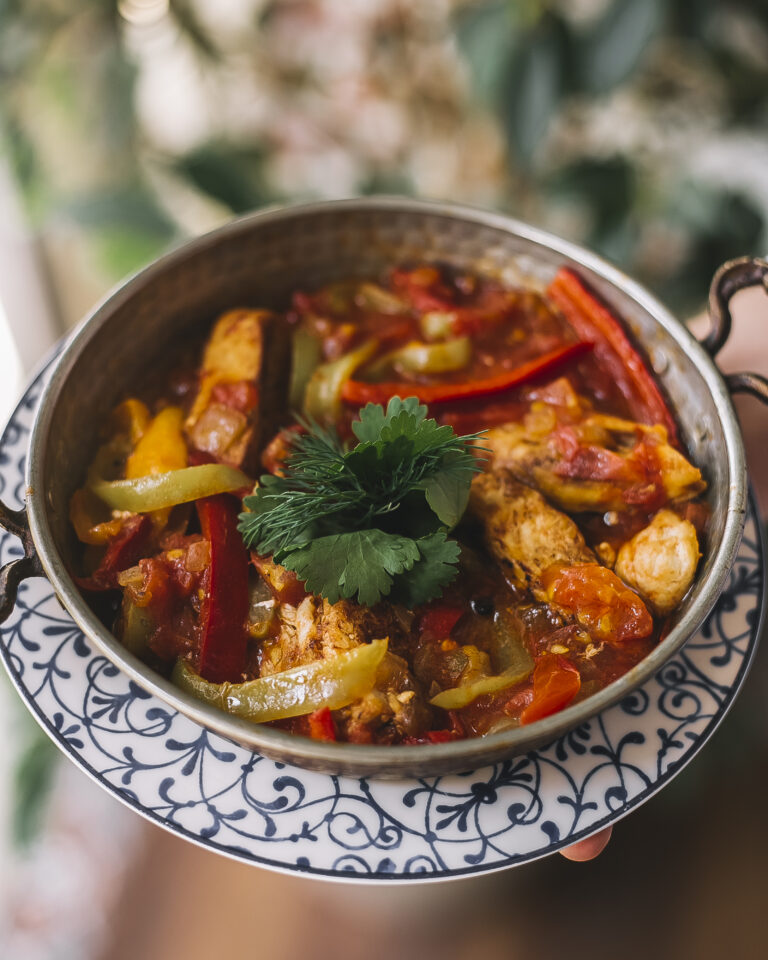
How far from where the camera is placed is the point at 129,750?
1824 mm

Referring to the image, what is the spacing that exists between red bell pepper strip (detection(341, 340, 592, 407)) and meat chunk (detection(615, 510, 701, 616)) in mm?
589

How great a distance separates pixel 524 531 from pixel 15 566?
111 cm

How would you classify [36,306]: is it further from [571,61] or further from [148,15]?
[571,61]

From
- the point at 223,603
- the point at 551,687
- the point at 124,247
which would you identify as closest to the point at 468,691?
the point at 551,687

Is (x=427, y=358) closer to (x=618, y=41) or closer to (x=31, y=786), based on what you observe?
(x=618, y=41)

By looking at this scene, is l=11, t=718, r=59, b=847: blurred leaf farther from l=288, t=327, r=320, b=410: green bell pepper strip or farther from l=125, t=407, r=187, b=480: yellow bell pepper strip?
l=288, t=327, r=320, b=410: green bell pepper strip

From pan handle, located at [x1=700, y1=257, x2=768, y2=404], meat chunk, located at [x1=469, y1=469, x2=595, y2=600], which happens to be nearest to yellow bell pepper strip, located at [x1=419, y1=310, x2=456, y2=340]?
meat chunk, located at [x1=469, y1=469, x2=595, y2=600]

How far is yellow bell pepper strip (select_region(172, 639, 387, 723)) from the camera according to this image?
1798 mm

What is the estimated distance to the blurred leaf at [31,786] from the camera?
3.17m

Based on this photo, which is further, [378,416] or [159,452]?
[159,452]

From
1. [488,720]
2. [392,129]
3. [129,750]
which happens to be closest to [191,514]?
[129,750]

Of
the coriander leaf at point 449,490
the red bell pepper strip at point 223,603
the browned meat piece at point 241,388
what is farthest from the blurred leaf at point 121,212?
the coriander leaf at point 449,490

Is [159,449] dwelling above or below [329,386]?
below

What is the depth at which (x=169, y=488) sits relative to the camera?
6.77ft
